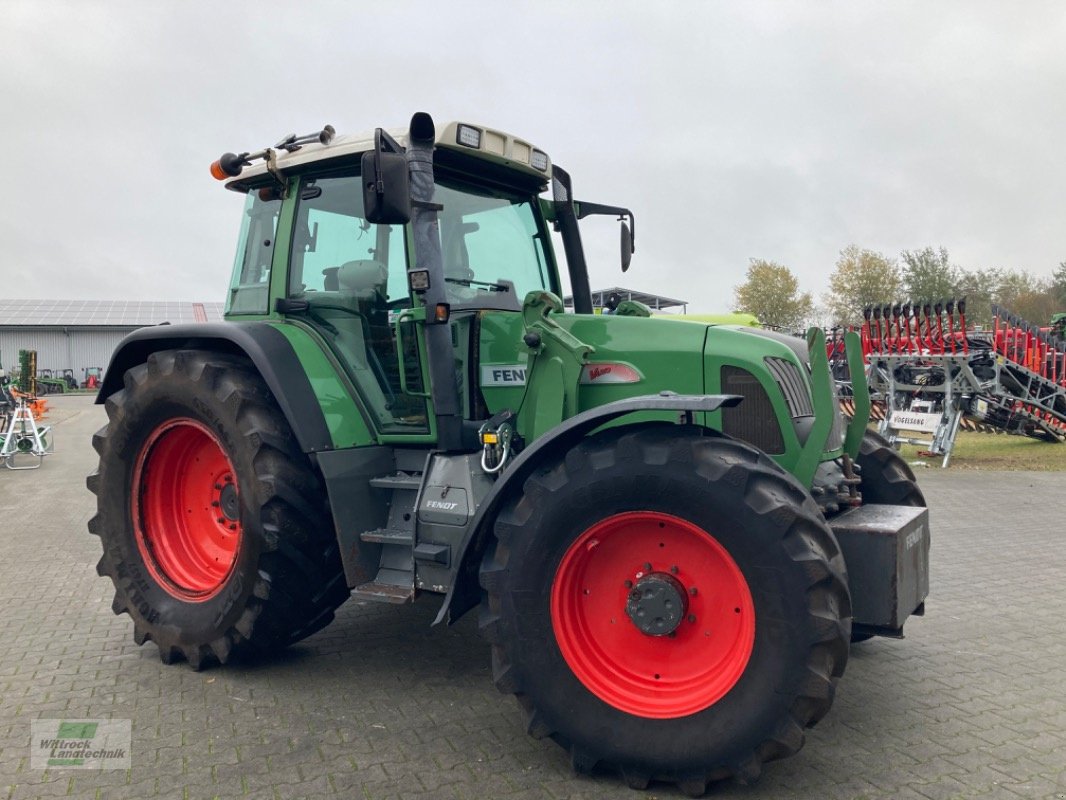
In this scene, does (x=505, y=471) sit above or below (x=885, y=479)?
above

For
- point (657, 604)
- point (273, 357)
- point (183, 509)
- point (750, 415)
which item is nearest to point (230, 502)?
point (183, 509)

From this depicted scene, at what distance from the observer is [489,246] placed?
4715 millimetres

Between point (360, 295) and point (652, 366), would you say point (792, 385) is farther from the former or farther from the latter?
point (360, 295)

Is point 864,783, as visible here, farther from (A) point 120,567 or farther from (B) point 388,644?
(A) point 120,567

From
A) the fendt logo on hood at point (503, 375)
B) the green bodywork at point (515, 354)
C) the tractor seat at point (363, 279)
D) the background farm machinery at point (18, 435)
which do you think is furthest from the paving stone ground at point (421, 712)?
the background farm machinery at point (18, 435)

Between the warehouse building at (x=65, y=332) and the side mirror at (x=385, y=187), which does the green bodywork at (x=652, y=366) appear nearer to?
the side mirror at (x=385, y=187)

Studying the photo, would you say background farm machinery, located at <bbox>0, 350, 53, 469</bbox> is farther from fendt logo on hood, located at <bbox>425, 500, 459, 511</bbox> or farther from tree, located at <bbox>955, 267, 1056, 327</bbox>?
tree, located at <bbox>955, 267, 1056, 327</bbox>

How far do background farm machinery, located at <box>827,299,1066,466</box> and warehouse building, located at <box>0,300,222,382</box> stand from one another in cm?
4520

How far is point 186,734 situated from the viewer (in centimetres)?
367

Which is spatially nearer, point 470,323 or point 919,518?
point 919,518

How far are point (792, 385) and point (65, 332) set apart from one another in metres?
60.1

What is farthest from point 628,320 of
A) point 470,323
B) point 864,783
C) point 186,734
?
point 186,734

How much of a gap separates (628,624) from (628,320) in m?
1.41

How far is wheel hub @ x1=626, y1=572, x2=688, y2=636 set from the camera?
323cm
